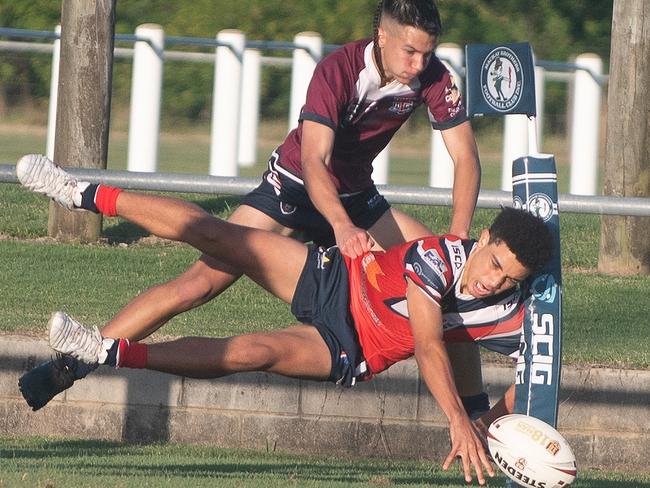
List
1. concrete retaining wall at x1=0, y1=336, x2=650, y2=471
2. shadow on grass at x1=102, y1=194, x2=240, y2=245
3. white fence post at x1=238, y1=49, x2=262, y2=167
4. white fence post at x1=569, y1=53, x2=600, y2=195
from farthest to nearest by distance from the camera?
1. white fence post at x1=238, y1=49, x2=262, y2=167
2. white fence post at x1=569, y1=53, x2=600, y2=195
3. shadow on grass at x1=102, y1=194, x2=240, y2=245
4. concrete retaining wall at x1=0, y1=336, x2=650, y2=471

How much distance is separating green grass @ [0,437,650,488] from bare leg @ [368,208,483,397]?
0.50 metres

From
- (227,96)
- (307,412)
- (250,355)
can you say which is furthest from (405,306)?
(227,96)

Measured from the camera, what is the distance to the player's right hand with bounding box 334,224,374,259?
6609mm

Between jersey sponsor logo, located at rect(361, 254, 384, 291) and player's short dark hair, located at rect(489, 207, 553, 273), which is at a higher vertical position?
player's short dark hair, located at rect(489, 207, 553, 273)

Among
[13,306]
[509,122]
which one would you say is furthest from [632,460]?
[509,122]

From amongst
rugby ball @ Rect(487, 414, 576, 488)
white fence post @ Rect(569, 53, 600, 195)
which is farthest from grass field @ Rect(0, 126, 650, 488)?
white fence post @ Rect(569, 53, 600, 195)

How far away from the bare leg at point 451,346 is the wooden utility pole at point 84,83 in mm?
4180

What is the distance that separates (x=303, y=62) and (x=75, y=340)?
932cm

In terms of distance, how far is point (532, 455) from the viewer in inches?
246

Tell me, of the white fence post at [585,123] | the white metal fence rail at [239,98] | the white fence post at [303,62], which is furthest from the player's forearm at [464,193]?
the white fence post at [585,123]

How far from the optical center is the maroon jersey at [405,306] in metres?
6.64

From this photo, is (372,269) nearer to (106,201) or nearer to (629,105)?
(106,201)

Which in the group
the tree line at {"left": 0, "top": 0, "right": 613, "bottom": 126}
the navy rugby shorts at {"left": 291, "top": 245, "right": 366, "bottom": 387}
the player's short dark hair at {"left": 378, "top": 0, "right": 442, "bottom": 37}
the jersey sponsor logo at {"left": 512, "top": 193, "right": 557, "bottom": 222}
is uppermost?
the tree line at {"left": 0, "top": 0, "right": 613, "bottom": 126}

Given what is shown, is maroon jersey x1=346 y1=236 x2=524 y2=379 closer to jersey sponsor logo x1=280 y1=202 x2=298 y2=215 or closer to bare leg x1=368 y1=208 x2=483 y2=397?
bare leg x1=368 y1=208 x2=483 y2=397
